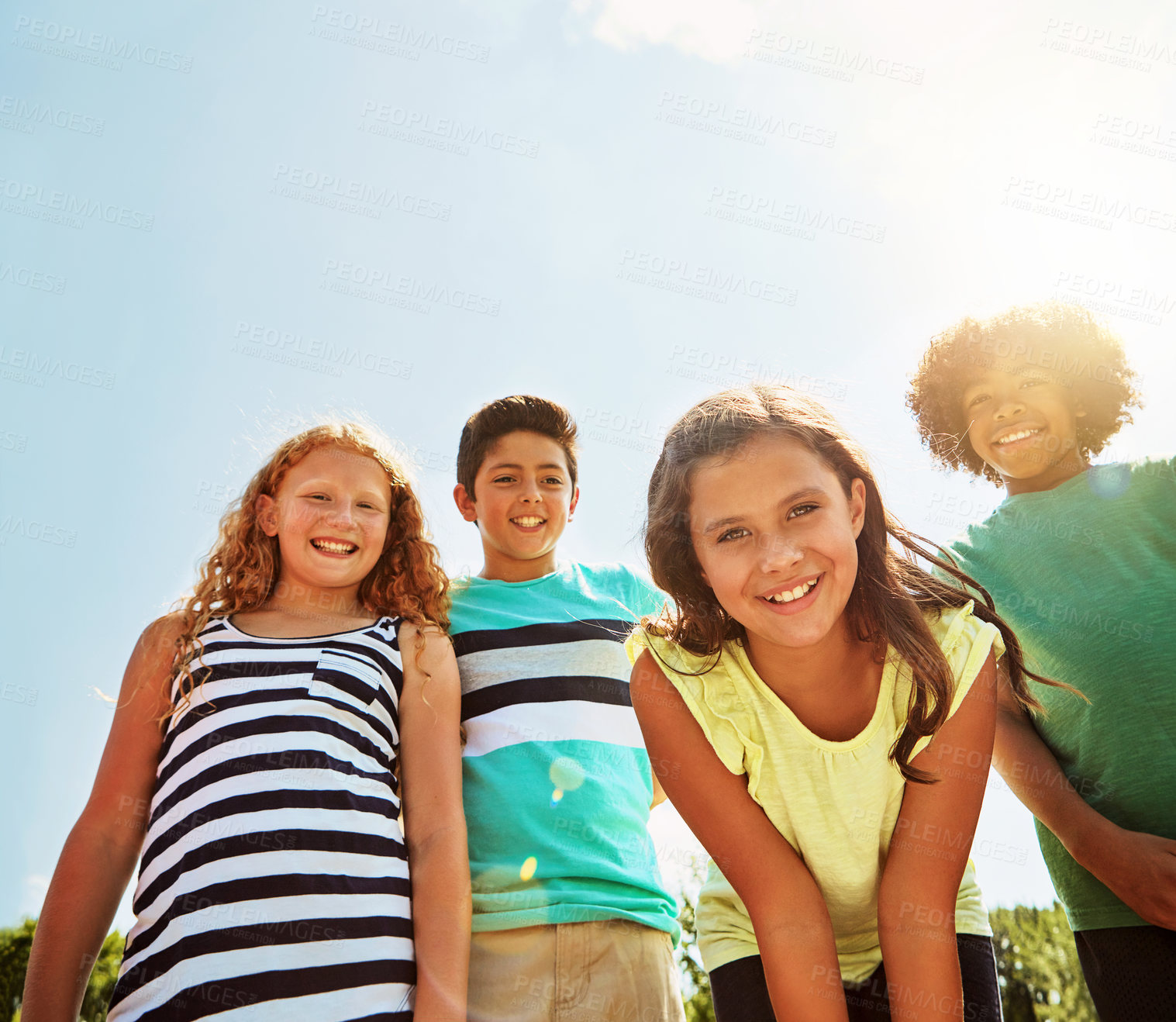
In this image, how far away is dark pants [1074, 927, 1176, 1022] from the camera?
2.42 meters

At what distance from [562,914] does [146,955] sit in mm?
1252

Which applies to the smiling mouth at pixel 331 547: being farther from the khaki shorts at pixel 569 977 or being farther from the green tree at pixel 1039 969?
the green tree at pixel 1039 969

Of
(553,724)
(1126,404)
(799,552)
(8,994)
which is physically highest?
(1126,404)

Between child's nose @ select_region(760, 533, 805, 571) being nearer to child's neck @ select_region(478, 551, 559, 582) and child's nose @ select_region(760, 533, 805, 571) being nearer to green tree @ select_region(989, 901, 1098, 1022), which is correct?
child's neck @ select_region(478, 551, 559, 582)

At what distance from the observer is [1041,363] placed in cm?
340

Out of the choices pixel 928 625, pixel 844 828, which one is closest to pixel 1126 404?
pixel 928 625

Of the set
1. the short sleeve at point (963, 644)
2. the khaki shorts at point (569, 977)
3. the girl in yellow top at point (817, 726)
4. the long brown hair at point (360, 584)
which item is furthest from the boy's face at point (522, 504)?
the short sleeve at point (963, 644)

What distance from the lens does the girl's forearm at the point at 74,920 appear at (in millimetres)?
2375

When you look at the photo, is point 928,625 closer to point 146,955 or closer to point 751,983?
point 751,983

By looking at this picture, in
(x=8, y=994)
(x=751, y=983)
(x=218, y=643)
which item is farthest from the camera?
(x=8, y=994)

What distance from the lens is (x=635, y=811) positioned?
3.02 m

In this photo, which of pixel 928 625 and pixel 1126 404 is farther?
pixel 1126 404

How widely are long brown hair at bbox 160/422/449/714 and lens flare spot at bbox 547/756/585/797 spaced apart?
76 cm

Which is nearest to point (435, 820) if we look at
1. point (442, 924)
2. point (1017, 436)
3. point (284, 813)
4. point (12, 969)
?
point (442, 924)
